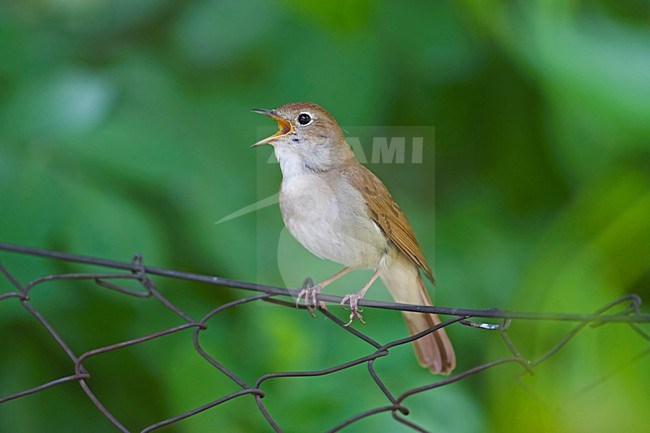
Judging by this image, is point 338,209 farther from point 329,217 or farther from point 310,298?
point 310,298

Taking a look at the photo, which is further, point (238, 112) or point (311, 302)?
point (238, 112)

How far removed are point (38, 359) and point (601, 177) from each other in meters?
1.40

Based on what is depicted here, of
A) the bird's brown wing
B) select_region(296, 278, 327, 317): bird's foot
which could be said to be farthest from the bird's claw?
the bird's brown wing

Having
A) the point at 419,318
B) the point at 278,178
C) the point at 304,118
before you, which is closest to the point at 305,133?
the point at 304,118

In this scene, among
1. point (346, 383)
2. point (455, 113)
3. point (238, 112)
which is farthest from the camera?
point (455, 113)

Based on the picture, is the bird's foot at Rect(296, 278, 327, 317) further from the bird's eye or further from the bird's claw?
the bird's eye

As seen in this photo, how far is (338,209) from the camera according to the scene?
1649 mm

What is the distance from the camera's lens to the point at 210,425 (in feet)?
6.59

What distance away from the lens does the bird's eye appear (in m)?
1.61

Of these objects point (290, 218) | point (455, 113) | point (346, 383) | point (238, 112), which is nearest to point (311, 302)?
point (290, 218)

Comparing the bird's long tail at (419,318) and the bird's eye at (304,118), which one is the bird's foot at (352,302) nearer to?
the bird's long tail at (419,318)

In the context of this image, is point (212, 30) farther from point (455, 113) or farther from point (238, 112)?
point (455, 113)

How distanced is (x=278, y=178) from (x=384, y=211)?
277 mm

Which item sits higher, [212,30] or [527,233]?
[212,30]
